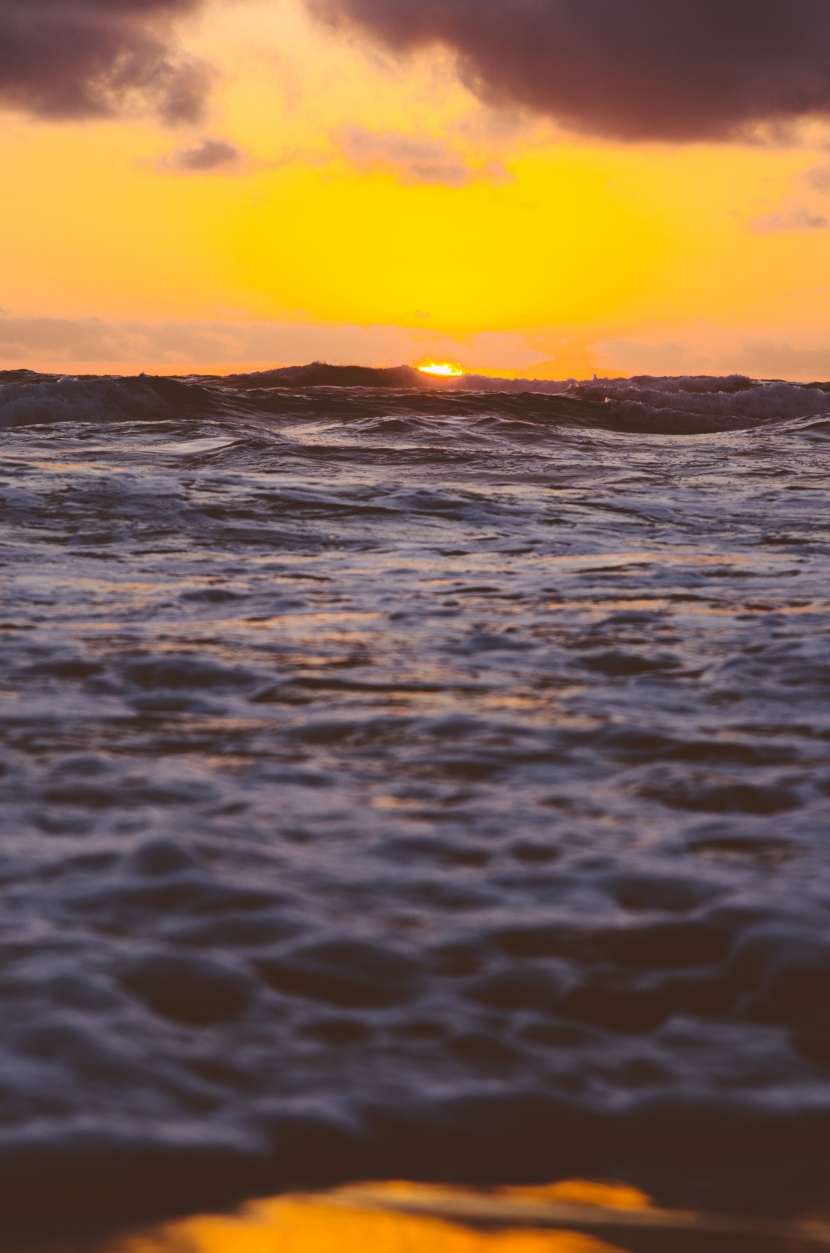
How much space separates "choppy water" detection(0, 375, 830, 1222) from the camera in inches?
69.9

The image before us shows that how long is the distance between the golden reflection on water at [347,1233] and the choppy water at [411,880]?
6cm

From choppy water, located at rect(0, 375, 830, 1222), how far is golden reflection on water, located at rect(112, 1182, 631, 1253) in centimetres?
6

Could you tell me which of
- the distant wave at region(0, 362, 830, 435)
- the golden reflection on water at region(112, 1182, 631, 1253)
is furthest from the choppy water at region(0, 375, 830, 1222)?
the distant wave at region(0, 362, 830, 435)

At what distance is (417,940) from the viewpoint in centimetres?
230

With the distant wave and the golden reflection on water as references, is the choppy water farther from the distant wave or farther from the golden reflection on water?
the distant wave

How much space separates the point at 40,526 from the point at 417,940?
624cm

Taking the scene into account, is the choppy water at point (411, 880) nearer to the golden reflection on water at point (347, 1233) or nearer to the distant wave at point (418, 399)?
the golden reflection on water at point (347, 1233)

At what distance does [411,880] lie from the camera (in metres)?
2.56

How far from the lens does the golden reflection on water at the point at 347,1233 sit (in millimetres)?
1541

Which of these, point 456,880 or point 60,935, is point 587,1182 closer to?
point 456,880

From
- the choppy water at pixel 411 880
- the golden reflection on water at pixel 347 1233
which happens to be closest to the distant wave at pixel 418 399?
the choppy water at pixel 411 880

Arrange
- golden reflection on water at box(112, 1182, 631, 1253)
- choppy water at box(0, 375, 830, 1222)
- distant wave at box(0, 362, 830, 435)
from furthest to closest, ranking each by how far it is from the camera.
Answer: distant wave at box(0, 362, 830, 435), choppy water at box(0, 375, 830, 1222), golden reflection on water at box(112, 1182, 631, 1253)

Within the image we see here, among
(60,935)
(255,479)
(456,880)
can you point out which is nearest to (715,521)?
(255,479)

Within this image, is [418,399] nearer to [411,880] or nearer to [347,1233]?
[411,880]
